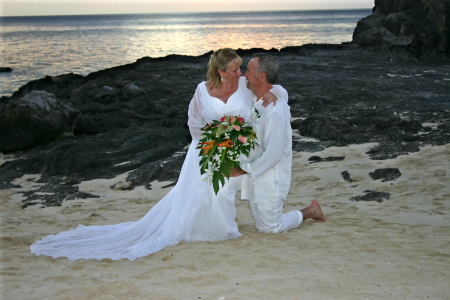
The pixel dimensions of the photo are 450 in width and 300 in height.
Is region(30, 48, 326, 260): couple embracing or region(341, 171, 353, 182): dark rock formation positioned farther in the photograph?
region(341, 171, 353, 182): dark rock formation

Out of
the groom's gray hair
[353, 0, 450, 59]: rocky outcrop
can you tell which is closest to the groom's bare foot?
the groom's gray hair

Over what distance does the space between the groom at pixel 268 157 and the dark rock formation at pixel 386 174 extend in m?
2.62

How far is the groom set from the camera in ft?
15.9

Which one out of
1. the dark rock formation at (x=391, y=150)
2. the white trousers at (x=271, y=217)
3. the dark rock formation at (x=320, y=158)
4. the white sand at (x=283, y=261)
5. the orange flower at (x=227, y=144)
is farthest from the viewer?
the dark rock formation at (x=320, y=158)

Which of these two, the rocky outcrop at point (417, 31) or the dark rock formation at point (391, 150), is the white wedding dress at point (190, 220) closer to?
the dark rock formation at point (391, 150)

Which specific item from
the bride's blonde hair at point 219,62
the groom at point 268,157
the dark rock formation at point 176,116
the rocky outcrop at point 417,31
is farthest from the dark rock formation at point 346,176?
the rocky outcrop at point 417,31

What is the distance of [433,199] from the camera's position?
6465 mm

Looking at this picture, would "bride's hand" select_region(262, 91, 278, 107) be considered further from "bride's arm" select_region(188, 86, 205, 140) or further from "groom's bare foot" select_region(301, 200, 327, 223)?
"groom's bare foot" select_region(301, 200, 327, 223)

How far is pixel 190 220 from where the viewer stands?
5105 millimetres

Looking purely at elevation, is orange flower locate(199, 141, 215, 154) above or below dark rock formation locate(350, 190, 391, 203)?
above

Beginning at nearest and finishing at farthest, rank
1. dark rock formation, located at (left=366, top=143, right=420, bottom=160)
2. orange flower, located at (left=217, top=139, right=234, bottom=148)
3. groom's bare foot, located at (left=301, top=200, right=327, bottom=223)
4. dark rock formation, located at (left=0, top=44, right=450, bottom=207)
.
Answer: orange flower, located at (left=217, top=139, right=234, bottom=148) → groom's bare foot, located at (left=301, top=200, right=327, bottom=223) → dark rock formation, located at (left=366, top=143, right=420, bottom=160) → dark rock formation, located at (left=0, top=44, right=450, bottom=207)

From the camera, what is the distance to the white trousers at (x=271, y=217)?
5137mm

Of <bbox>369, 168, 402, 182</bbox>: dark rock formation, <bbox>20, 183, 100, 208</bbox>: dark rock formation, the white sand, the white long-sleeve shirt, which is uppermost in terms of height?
→ the white long-sleeve shirt

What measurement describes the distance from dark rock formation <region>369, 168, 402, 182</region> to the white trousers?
2709 millimetres
